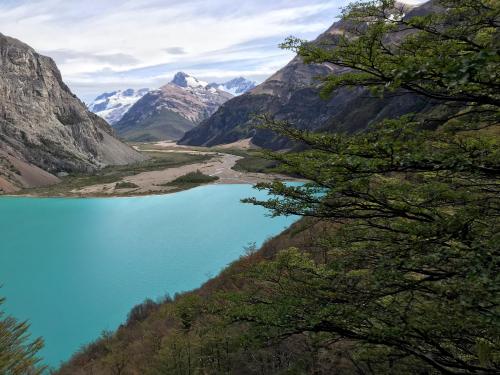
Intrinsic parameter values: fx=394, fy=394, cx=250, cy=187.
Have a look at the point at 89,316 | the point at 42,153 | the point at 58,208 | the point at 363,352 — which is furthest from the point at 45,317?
the point at 42,153

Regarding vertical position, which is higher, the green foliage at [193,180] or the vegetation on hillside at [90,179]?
the vegetation on hillside at [90,179]

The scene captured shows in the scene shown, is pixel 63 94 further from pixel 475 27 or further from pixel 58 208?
pixel 475 27

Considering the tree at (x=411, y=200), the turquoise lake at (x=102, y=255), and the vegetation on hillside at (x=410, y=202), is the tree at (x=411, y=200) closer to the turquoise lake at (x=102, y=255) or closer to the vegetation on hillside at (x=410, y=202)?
the vegetation on hillside at (x=410, y=202)

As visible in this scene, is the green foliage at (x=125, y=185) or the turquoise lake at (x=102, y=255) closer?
the turquoise lake at (x=102, y=255)

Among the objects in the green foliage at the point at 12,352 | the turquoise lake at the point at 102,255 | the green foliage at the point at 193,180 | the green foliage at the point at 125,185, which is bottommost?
the green foliage at the point at 193,180

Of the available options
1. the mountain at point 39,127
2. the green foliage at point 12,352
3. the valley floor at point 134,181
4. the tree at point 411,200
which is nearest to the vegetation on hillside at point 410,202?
the tree at point 411,200

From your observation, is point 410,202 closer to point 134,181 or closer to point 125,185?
point 125,185
